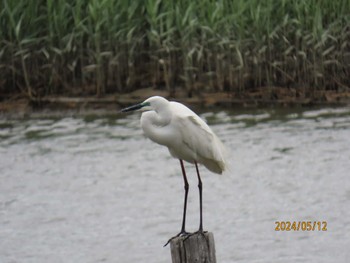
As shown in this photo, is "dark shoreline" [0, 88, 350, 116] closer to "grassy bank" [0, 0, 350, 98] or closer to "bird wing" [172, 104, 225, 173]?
"grassy bank" [0, 0, 350, 98]

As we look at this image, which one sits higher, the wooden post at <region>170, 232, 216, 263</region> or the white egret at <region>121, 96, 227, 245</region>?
the white egret at <region>121, 96, 227, 245</region>

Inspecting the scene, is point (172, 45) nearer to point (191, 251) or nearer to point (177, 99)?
point (177, 99)

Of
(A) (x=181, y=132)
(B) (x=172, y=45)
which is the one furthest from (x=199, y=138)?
(B) (x=172, y=45)

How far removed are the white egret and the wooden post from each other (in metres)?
0.85

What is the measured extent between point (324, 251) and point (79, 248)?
2.12 meters

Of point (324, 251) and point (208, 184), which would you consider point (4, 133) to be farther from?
point (324, 251)

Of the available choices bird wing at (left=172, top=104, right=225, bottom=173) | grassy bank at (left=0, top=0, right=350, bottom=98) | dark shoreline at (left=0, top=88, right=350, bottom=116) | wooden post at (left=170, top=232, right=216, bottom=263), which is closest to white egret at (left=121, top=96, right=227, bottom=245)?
bird wing at (left=172, top=104, right=225, bottom=173)

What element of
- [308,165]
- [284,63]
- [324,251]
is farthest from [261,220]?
[284,63]

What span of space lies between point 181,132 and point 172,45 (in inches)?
316

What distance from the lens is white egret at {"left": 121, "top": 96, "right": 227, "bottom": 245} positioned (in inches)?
280

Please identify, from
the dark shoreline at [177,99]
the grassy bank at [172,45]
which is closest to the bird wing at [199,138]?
the grassy bank at [172,45]

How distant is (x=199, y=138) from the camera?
7.34m

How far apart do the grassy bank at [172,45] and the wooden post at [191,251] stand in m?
8.84

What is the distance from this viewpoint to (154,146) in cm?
1438
